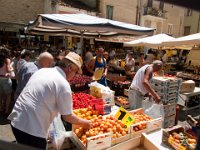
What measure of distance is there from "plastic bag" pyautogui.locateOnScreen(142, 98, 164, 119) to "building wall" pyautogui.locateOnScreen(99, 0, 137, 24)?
20.2m

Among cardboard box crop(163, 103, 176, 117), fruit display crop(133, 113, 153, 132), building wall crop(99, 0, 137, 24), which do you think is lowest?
cardboard box crop(163, 103, 176, 117)

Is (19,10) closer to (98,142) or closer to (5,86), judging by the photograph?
(5,86)

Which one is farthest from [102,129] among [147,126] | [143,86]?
[143,86]

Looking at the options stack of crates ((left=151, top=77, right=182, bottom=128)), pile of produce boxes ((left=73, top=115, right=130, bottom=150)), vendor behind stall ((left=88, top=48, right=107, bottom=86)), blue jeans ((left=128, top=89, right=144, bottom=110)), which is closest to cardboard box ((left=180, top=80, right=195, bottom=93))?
stack of crates ((left=151, top=77, right=182, bottom=128))

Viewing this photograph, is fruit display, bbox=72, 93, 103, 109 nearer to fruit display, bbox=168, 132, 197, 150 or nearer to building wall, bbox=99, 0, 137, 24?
fruit display, bbox=168, 132, 197, 150

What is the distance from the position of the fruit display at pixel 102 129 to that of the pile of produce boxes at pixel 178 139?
1.79 feet

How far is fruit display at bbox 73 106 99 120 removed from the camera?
334cm

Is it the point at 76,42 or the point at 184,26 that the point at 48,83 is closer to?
the point at 76,42

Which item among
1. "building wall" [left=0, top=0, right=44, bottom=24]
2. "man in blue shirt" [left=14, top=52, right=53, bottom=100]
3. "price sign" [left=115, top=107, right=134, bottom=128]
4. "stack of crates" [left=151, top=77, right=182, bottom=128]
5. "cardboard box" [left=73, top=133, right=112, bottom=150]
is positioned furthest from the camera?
"building wall" [left=0, top=0, right=44, bottom=24]

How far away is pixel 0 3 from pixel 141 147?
17.8 m

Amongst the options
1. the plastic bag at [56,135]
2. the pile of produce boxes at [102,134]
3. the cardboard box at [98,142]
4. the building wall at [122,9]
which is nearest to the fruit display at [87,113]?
the pile of produce boxes at [102,134]

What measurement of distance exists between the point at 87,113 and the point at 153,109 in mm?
1231

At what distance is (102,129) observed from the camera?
9.52 ft

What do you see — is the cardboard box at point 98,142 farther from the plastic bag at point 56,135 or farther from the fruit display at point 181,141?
the fruit display at point 181,141
